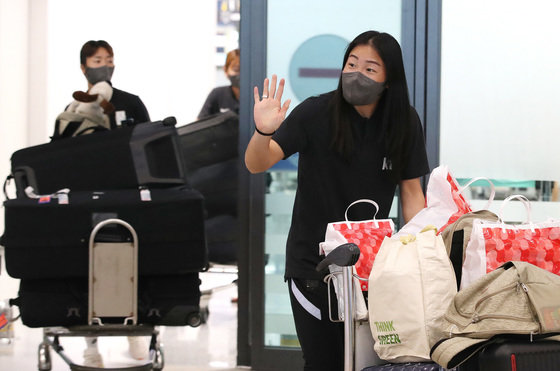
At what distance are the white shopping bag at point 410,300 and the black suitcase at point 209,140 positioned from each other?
3809 millimetres

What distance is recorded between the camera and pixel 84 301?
3803 millimetres

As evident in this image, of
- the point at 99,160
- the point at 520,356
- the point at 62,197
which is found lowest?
the point at 520,356

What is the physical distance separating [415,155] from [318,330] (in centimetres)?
59

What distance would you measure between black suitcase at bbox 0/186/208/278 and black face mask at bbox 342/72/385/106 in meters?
1.39

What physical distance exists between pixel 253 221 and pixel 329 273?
2110 mm

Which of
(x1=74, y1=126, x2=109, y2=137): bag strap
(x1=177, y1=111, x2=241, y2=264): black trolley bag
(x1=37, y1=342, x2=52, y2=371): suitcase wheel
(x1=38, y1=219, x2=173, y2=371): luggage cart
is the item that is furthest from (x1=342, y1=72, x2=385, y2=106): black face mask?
(x1=177, y1=111, x2=241, y2=264): black trolley bag

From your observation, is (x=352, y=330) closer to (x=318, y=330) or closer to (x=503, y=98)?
(x=318, y=330)

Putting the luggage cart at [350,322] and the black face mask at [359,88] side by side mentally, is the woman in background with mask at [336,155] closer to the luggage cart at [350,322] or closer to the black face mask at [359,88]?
the black face mask at [359,88]

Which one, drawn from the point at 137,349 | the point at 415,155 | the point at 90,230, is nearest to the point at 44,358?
the point at 90,230

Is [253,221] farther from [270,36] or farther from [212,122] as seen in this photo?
[212,122]

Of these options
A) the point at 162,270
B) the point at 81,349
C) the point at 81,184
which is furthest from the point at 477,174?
the point at 81,349

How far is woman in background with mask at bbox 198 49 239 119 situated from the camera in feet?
20.9

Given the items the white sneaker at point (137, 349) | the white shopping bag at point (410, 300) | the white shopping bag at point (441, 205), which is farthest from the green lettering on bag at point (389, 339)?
the white sneaker at point (137, 349)

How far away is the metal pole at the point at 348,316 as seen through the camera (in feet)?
6.92
